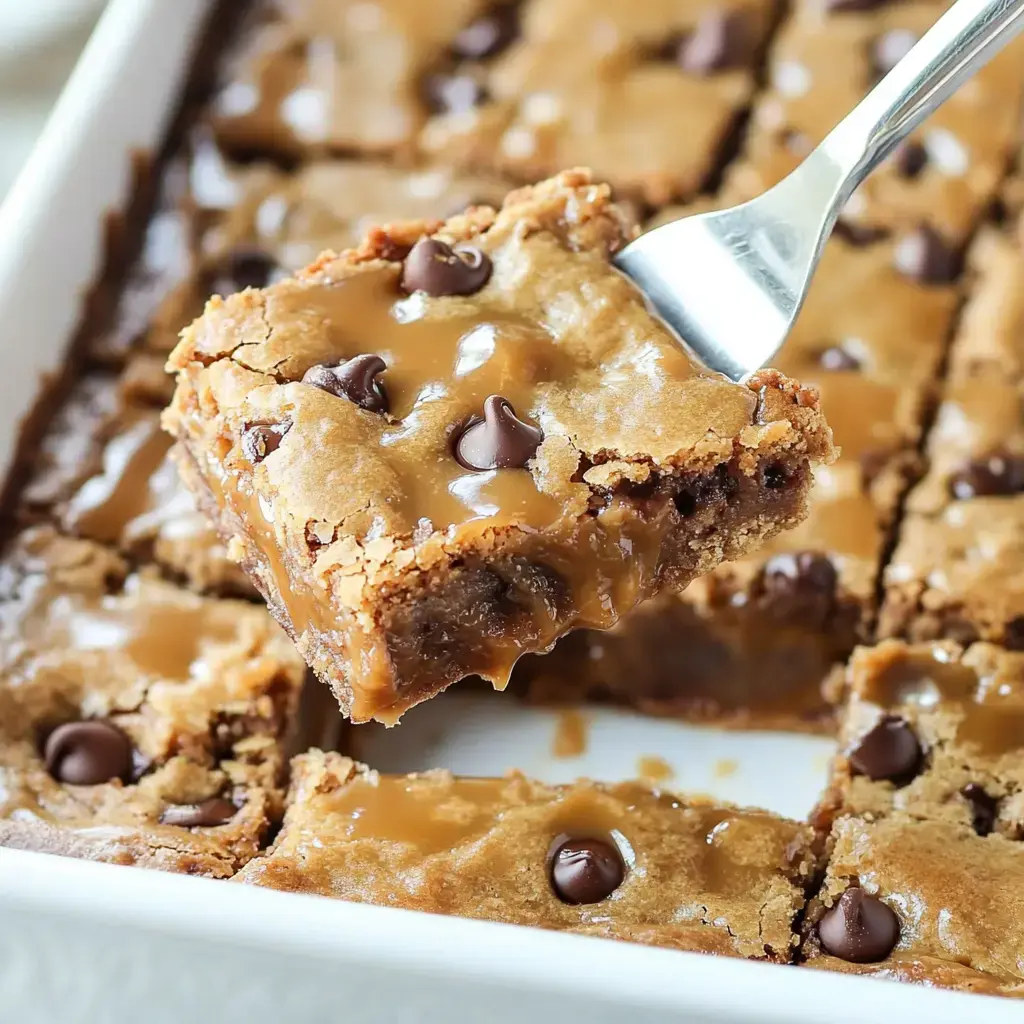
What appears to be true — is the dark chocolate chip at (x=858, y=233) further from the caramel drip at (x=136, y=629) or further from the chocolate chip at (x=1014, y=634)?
the caramel drip at (x=136, y=629)

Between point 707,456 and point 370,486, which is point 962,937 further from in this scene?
point 370,486

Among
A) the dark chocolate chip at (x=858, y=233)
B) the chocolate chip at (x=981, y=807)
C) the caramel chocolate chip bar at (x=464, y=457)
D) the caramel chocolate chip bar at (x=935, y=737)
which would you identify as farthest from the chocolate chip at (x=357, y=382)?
the dark chocolate chip at (x=858, y=233)

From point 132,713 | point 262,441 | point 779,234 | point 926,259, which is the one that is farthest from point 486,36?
point 132,713

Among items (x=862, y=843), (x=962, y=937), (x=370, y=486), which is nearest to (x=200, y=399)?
(x=370, y=486)

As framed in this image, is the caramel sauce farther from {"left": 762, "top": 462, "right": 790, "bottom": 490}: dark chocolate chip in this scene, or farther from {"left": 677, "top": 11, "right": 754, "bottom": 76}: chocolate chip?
{"left": 677, "top": 11, "right": 754, "bottom": 76}: chocolate chip

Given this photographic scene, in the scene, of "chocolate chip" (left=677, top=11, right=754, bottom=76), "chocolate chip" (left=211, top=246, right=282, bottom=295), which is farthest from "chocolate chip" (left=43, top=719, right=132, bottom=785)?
"chocolate chip" (left=677, top=11, right=754, bottom=76)

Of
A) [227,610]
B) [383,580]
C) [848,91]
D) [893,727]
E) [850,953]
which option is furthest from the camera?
[848,91]

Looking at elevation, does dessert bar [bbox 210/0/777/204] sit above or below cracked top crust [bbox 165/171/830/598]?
below
